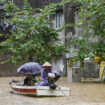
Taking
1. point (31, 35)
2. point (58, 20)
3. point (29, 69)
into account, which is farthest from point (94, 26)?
point (58, 20)

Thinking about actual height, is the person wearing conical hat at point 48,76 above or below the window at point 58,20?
below

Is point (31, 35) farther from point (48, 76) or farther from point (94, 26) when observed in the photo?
point (48, 76)

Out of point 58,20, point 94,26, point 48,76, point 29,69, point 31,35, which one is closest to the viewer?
point 48,76

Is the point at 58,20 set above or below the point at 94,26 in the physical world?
above

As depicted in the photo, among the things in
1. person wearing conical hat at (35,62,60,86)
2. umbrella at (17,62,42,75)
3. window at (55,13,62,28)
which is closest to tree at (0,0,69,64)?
window at (55,13,62,28)

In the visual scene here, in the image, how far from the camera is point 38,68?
1730 cm

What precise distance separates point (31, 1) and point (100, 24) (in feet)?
65.4

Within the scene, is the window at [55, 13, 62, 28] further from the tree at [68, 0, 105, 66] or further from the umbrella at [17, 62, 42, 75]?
the umbrella at [17, 62, 42, 75]

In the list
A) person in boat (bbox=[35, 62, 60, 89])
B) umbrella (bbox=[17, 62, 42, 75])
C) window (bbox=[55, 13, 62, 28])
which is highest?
window (bbox=[55, 13, 62, 28])

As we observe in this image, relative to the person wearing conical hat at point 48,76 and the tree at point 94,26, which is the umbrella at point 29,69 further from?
the tree at point 94,26

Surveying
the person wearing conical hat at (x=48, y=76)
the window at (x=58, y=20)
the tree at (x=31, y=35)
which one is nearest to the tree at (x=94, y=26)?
the tree at (x=31, y=35)

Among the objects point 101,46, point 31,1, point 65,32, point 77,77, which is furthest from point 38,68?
point 31,1

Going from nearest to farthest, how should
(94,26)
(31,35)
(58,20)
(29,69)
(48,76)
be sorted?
(48,76)
(29,69)
(94,26)
(31,35)
(58,20)

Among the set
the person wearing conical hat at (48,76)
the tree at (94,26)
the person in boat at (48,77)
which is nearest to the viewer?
the person in boat at (48,77)
